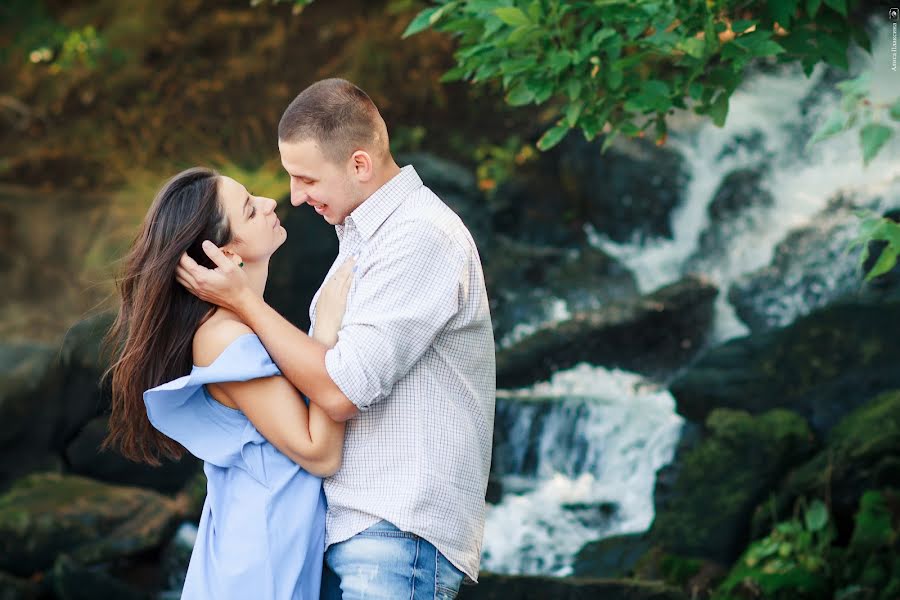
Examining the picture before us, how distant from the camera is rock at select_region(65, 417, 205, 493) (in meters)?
7.58

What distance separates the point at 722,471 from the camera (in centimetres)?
596

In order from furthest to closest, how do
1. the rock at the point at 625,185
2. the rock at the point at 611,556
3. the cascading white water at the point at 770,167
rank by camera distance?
the rock at the point at 625,185 → the cascading white water at the point at 770,167 → the rock at the point at 611,556

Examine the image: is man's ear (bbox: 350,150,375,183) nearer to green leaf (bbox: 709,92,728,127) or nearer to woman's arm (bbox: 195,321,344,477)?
woman's arm (bbox: 195,321,344,477)

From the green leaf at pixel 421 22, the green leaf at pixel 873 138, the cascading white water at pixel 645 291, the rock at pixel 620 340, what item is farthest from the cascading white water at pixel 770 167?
the green leaf at pixel 873 138

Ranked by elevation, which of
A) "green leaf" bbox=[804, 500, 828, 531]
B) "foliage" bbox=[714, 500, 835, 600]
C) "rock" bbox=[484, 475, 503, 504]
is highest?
"green leaf" bbox=[804, 500, 828, 531]

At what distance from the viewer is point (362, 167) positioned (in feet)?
8.27

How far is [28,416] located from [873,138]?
6297 millimetres

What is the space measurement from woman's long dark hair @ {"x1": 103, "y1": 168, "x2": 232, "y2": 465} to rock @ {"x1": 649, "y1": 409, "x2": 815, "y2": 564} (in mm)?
4086

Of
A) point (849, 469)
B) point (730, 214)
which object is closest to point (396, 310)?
point (849, 469)

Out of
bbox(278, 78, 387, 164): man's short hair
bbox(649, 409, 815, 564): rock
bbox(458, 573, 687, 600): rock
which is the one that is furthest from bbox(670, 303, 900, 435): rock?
bbox(278, 78, 387, 164): man's short hair

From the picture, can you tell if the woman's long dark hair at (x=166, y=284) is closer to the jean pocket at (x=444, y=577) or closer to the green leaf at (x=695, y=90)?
the jean pocket at (x=444, y=577)

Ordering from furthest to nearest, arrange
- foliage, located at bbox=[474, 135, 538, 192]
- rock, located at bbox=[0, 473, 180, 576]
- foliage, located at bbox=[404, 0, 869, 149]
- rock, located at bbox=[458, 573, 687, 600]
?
1. foliage, located at bbox=[474, 135, 538, 192]
2. rock, located at bbox=[0, 473, 180, 576]
3. rock, located at bbox=[458, 573, 687, 600]
4. foliage, located at bbox=[404, 0, 869, 149]

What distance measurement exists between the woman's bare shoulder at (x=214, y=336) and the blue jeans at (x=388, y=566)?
54 centimetres

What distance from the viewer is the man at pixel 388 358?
7.55 ft
